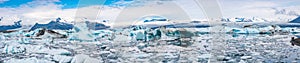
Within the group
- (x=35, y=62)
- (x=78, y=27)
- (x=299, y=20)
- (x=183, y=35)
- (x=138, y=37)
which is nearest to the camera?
(x=35, y=62)

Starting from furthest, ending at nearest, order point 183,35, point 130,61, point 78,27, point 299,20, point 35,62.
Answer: point 299,20 < point 78,27 < point 183,35 < point 130,61 < point 35,62

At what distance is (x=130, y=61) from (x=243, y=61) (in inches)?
83.3

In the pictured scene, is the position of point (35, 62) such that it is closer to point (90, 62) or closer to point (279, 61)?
point (90, 62)

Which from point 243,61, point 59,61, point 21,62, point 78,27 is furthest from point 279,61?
point 78,27

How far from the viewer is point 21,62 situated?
19.2ft

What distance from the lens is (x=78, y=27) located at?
20.5 metres

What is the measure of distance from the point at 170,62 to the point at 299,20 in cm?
12492

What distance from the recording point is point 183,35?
57.1 ft

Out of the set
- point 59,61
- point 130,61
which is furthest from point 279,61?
point 59,61

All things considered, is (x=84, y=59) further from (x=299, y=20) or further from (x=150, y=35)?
(x=299, y=20)

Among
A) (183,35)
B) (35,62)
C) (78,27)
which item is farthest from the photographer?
(78,27)

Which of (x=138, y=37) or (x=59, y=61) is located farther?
(x=138, y=37)

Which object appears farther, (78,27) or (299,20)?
(299,20)

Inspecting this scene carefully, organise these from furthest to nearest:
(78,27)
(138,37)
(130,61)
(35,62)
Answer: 1. (78,27)
2. (138,37)
3. (130,61)
4. (35,62)
